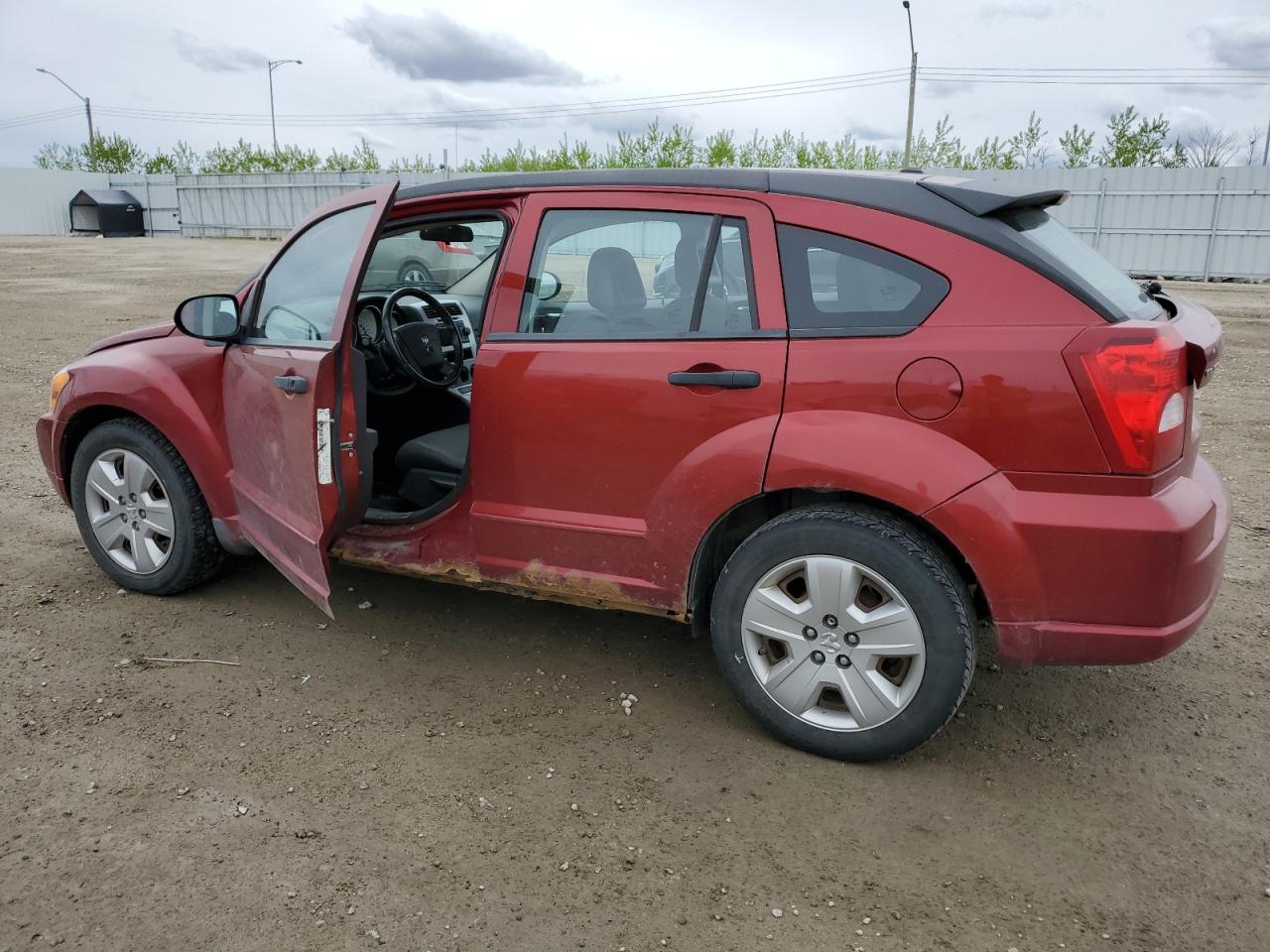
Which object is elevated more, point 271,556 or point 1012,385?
point 1012,385

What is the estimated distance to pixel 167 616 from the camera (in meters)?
4.09

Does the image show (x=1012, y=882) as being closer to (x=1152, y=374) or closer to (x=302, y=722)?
(x=1152, y=374)

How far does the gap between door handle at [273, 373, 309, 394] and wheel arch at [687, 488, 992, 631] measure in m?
1.37

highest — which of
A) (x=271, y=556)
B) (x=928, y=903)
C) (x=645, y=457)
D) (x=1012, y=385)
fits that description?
(x=1012, y=385)

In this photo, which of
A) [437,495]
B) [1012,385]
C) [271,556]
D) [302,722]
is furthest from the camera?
[437,495]

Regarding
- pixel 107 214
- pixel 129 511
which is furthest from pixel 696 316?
pixel 107 214

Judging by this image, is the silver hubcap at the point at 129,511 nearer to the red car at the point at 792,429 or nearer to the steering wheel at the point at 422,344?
the red car at the point at 792,429

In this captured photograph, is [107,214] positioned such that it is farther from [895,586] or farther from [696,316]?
[895,586]

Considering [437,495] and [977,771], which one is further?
[437,495]

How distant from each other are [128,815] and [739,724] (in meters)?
1.84

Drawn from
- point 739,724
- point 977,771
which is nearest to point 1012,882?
point 977,771

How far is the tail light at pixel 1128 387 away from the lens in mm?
2570

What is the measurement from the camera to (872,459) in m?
2.79

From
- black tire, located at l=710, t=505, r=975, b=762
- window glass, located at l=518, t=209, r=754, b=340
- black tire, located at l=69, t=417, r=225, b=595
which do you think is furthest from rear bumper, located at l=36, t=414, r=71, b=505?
black tire, located at l=710, t=505, r=975, b=762
